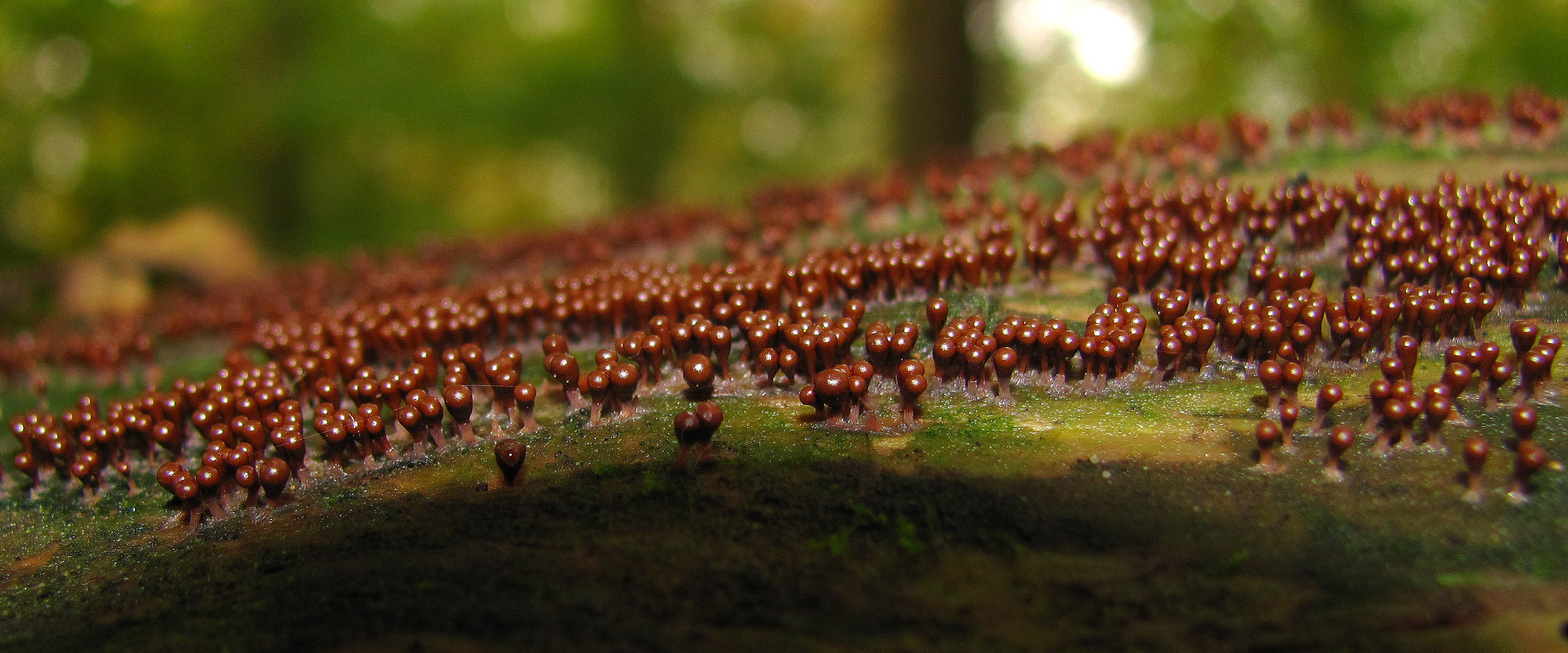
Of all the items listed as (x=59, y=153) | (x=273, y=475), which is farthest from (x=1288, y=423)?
(x=59, y=153)

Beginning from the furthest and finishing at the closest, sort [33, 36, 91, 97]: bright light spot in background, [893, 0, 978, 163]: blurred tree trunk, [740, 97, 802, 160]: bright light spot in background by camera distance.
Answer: [740, 97, 802, 160]: bright light spot in background < [33, 36, 91, 97]: bright light spot in background < [893, 0, 978, 163]: blurred tree trunk

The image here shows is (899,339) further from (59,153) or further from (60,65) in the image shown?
(59,153)

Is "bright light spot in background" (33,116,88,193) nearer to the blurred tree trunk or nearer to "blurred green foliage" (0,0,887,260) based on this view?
"blurred green foliage" (0,0,887,260)

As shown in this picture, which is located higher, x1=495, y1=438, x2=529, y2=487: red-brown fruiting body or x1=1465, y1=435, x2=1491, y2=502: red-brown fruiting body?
x1=495, y1=438, x2=529, y2=487: red-brown fruiting body

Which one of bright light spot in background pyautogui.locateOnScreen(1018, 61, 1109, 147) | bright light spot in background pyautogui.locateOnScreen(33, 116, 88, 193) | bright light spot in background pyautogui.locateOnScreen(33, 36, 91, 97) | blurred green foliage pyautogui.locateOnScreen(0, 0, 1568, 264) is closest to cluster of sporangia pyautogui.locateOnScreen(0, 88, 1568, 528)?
blurred green foliage pyautogui.locateOnScreen(0, 0, 1568, 264)

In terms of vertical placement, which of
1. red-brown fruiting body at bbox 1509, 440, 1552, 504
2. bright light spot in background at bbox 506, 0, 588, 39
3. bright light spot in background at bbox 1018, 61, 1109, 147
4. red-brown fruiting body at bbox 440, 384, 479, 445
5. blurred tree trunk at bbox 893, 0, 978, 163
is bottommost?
red-brown fruiting body at bbox 1509, 440, 1552, 504

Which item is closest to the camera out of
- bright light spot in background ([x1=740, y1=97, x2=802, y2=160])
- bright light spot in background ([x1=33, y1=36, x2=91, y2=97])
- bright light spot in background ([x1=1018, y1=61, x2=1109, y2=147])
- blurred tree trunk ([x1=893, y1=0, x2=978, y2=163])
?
blurred tree trunk ([x1=893, y1=0, x2=978, y2=163])

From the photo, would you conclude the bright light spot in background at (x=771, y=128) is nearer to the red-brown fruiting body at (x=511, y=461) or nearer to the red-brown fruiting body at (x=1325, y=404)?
the red-brown fruiting body at (x=511, y=461)
